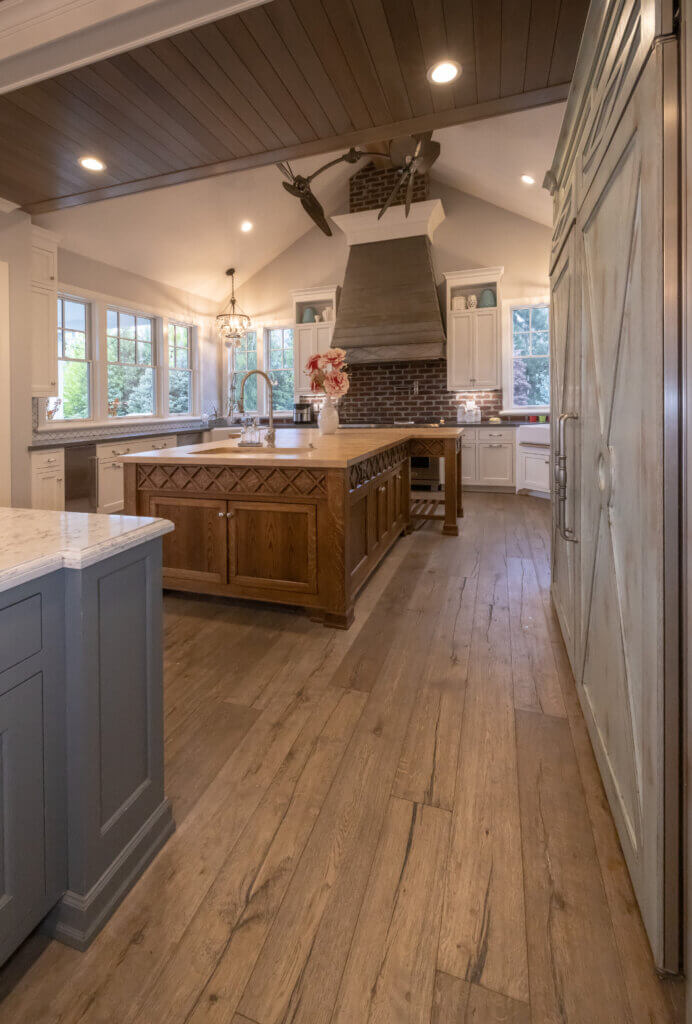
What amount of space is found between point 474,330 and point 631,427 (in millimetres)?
6682

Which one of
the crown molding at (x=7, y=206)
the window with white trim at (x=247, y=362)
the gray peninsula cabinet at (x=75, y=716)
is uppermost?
the crown molding at (x=7, y=206)

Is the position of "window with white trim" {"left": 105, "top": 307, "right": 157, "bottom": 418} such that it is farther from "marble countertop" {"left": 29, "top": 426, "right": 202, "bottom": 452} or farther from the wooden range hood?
the wooden range hood

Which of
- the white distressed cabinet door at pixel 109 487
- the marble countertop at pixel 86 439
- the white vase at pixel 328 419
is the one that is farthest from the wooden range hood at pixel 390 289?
the white distressed cabinet door at pixel 109 487

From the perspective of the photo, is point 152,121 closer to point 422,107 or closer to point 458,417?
point 422,107

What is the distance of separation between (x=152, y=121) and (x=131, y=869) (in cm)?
372

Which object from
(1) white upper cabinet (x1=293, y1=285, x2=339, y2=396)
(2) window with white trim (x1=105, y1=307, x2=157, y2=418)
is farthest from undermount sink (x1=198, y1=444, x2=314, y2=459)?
(1) white upper cabinet (x1=293, y1=285, x2=339, y2=396)

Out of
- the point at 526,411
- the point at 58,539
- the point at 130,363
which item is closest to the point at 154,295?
the point at 130,363

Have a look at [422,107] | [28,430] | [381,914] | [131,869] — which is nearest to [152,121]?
[422,107]

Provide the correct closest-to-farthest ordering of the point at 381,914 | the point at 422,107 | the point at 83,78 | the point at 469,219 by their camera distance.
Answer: the point at 381,914 < the point at 83,78 < the point at 422,107 < the point at 469,219

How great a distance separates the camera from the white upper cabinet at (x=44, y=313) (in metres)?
4.89

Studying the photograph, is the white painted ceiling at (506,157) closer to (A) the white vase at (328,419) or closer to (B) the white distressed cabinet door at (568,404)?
(A) the white vase at (328,419)

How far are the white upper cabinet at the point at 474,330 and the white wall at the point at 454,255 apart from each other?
27cm

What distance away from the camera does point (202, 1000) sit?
0.96 m

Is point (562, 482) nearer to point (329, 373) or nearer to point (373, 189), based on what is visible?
point (329, 373)
